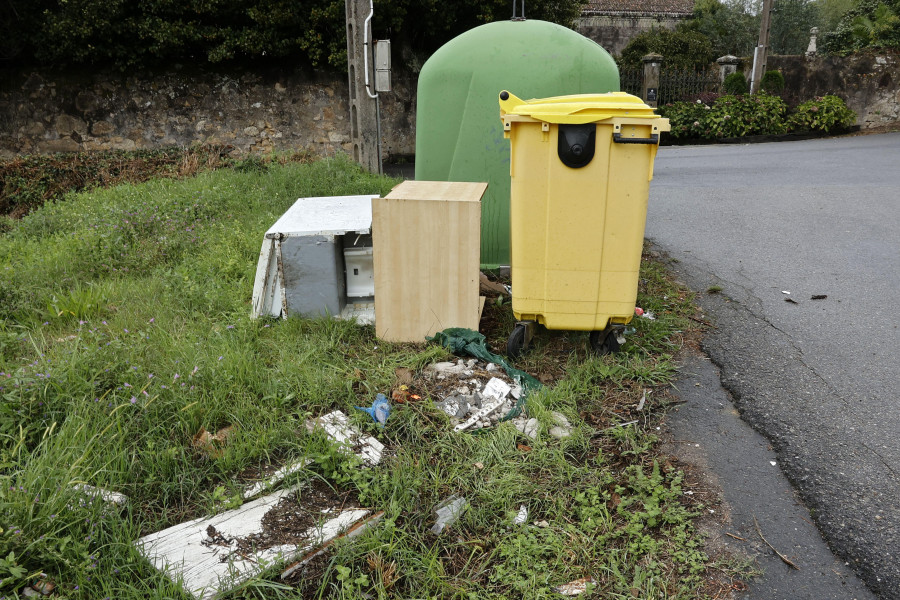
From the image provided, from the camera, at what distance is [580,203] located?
3.29m

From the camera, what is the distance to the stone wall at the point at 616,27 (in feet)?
83.6

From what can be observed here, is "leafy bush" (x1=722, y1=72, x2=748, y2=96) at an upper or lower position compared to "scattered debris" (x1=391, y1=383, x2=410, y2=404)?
upper

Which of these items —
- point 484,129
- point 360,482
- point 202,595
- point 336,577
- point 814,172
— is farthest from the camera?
point 814,172

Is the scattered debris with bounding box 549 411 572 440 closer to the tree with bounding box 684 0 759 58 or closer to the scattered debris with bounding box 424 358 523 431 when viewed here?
the scattered debris with bounding box 424 358 523 431

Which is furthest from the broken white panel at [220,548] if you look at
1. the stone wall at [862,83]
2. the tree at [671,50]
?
the tree at [671,50]

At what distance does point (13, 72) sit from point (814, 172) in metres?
14.0

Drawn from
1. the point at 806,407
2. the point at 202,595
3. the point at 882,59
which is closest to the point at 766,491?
the point at 806,407

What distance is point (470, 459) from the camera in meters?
2.72

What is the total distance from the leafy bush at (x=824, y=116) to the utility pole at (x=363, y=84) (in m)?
12.3

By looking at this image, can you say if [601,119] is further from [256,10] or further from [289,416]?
[256,10]

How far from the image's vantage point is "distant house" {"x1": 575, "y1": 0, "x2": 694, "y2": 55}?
25.5m

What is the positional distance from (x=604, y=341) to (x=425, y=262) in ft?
3.55

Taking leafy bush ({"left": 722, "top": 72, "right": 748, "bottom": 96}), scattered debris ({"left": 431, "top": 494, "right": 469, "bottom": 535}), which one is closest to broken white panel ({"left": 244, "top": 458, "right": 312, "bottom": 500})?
scattered debris ({"left": 431, "top": 494, "right": 469, "bottom": 535})

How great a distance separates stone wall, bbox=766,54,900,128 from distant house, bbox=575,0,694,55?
968 cm
